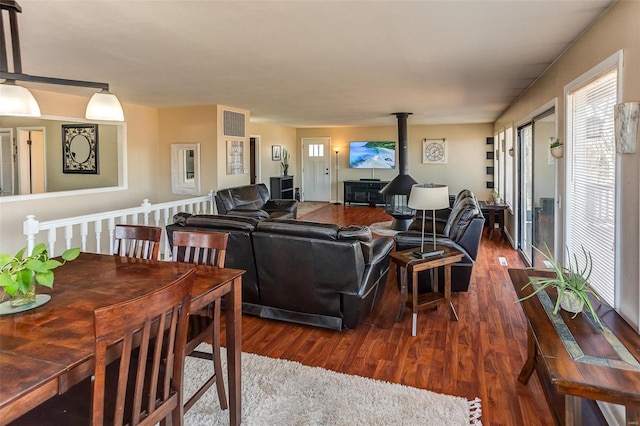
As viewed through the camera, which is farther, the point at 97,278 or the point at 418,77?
the point at 418,77

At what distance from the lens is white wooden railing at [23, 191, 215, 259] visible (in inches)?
144

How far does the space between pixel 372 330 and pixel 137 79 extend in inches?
145

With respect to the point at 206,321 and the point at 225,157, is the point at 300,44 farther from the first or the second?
the point at 225,157

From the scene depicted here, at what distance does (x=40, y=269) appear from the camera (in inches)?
61.9

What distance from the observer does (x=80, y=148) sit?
21.8ft

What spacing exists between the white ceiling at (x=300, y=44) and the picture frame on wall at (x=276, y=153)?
5.57 m

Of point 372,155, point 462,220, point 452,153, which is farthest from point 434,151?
point 462,220

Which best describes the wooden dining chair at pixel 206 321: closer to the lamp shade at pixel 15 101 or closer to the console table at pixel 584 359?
the lamp shade at pixel 15 101

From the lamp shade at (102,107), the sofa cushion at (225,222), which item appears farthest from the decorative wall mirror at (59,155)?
the lamp shade at (102,107)

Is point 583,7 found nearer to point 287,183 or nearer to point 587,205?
point 587,205

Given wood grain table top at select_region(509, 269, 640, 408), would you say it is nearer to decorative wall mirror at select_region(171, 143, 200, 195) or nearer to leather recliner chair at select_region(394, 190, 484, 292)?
leather recliner chair at select_region(394, 190, 484, 292)

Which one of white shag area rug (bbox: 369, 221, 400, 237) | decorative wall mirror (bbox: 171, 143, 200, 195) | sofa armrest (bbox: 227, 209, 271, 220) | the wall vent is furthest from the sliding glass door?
decorative wall mirror (bbox: 171, 143, 200, 195)

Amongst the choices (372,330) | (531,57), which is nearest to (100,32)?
(372,330)

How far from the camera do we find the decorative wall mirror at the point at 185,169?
6793 millimetres
